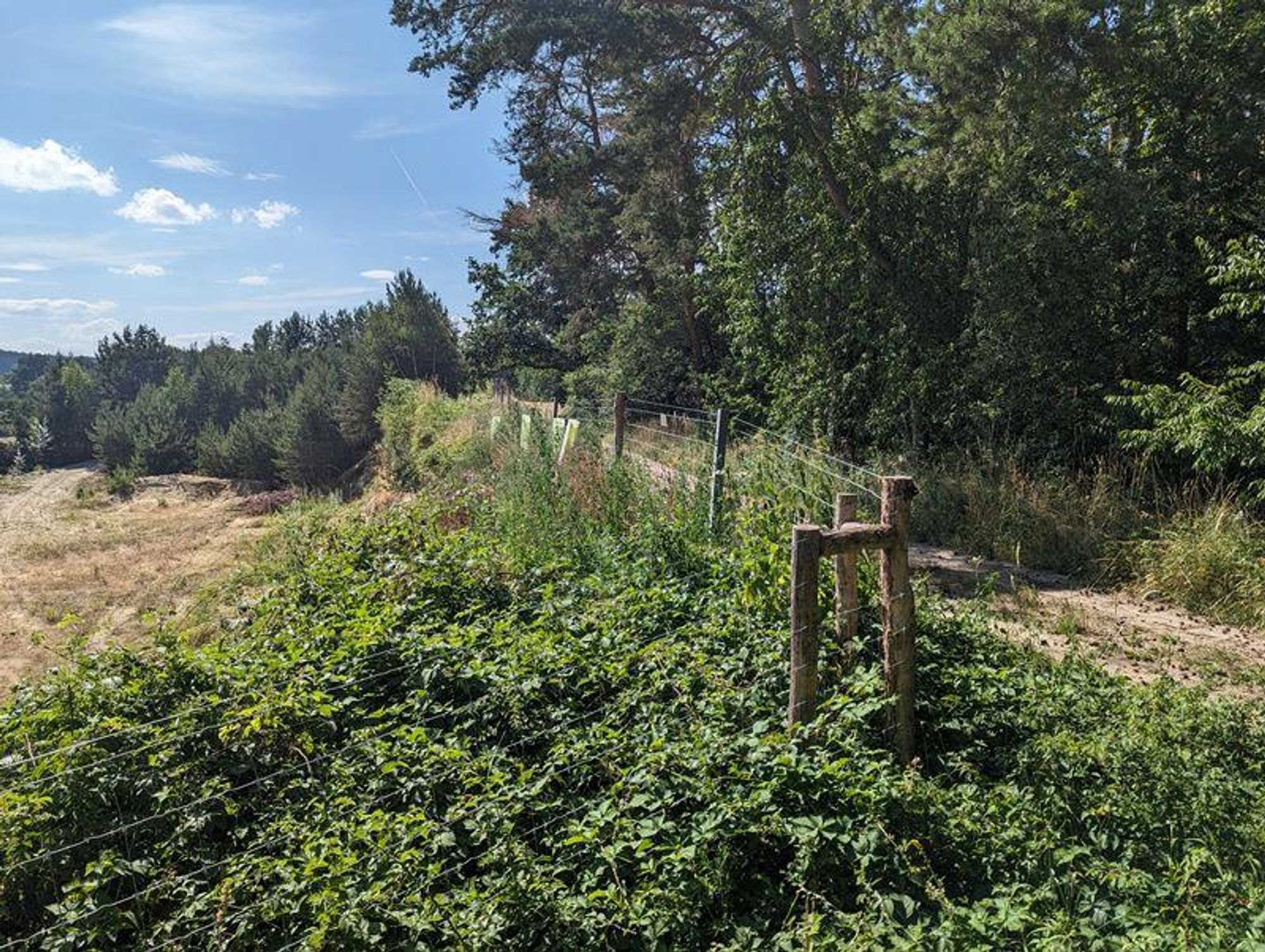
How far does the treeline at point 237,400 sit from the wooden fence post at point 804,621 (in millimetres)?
23808

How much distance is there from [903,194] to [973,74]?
1.67 m

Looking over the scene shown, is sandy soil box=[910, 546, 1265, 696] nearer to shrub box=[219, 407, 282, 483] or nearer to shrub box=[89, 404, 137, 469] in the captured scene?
shrub box=[219, 407, 282, 483]

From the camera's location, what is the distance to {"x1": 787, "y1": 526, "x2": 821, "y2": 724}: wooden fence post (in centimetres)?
340

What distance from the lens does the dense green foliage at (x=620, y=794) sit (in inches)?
106

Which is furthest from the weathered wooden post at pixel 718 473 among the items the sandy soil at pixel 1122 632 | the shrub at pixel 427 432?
the shrub at pixel 427 432

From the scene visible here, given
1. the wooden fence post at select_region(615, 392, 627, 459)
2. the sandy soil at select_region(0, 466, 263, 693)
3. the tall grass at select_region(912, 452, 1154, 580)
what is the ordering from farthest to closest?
the sandy soil at select_region(0, 466, 263, 693) → the wooden fence post at select_region(615, 392, 627, 459) → the tall grass at select_region(912, 452, 1154, 580)

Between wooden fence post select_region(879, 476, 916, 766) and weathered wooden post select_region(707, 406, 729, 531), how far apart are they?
2455 mm

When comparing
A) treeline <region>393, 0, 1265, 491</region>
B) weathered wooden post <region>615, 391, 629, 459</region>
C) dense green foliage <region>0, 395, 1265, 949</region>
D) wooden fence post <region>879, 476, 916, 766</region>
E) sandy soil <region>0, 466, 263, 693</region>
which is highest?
treeline <region>393, 0, 1265, 491</region>

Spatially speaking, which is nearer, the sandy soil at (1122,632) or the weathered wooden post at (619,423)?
the sandy soil at (1122,632)

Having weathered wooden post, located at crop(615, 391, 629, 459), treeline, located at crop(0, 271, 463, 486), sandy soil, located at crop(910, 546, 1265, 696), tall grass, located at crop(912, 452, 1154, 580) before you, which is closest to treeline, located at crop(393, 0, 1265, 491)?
tall grass, located at crop(912, 452, 1154, 580)

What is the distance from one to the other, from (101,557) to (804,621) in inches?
804

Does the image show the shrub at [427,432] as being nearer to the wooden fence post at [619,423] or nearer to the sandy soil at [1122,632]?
the wooden fence post at [619,423]

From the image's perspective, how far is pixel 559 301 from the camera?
28172mm

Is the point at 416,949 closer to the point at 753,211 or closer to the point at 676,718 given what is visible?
the point at 676,718
